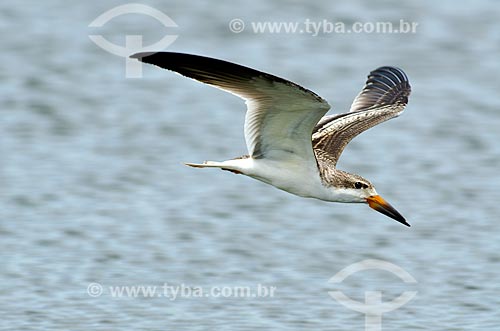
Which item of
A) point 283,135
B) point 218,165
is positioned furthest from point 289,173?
point 218,165

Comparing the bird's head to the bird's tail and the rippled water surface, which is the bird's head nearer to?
the bird's tail

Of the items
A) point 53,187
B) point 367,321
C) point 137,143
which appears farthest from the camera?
point 137,143

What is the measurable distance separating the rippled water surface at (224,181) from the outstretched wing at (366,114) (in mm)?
1148

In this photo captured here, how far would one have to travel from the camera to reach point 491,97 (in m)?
15.3

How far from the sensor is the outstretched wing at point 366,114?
9.33 m

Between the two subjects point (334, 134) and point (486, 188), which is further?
point (486, 188)

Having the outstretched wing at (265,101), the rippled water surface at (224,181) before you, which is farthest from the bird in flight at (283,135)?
the rippled water surface at (224,181)

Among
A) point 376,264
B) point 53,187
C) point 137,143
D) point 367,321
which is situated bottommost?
point 367,321

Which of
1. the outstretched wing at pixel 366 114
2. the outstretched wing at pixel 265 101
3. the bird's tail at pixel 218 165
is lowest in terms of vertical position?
the bird's tail at pixel 218 165

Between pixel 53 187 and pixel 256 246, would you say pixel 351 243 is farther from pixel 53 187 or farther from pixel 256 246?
pixel 53 187

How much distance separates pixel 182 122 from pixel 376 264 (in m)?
4.20

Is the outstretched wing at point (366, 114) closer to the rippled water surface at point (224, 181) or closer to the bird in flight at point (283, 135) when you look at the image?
the bird in flight at point (283, 135)

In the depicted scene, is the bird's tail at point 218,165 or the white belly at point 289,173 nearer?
the bird's tail at point 218,165

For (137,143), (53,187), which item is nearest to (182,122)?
(137,143)
